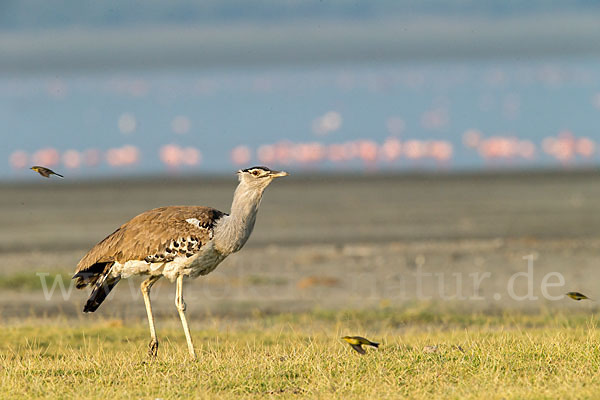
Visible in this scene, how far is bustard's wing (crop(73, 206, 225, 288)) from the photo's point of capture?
11.9 m

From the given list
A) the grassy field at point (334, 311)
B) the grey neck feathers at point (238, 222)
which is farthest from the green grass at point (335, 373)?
the grey neck feathers at point (238, 222)

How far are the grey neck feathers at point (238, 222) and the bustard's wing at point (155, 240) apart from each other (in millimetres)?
116

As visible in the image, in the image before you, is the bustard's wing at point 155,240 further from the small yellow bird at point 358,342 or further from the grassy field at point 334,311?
the small yellow bird at point 358,342

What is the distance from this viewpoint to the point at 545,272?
2262 centimetres

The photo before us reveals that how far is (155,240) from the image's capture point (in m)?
12.0

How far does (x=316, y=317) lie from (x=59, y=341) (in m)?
4.62

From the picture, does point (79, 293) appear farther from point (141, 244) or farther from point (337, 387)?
point (337, 387)

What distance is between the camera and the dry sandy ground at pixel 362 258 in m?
19.3

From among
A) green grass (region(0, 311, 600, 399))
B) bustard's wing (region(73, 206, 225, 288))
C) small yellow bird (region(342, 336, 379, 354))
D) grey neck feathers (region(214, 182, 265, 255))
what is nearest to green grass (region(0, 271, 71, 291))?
green grass (region(0, 311, 600, 399))

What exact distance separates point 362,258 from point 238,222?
1315 centimetres

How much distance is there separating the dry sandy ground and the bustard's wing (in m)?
5.81

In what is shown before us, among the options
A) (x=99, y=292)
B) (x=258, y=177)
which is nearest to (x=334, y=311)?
(x=258, y=177)

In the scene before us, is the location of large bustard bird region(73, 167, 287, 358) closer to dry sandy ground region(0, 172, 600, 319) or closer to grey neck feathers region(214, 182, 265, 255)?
grey neck feathers region(214, 182, 265, 255)

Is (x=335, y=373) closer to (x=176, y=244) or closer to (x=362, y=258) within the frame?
(x=176, y=244)
